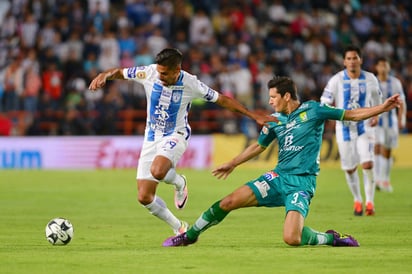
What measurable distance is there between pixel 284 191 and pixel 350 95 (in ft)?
16.3

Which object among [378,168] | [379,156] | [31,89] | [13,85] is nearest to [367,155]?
[379,156]

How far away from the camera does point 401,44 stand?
32031 millimetres

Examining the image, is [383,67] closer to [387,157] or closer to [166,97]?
[387,157]

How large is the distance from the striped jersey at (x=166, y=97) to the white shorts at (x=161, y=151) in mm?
81

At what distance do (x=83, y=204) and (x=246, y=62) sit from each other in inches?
521

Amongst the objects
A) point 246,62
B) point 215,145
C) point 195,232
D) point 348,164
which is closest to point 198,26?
point 246,62

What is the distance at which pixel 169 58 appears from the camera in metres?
11.3

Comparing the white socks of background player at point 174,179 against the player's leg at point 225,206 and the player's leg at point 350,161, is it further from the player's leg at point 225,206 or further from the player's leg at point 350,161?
the player's leg at point 350,161

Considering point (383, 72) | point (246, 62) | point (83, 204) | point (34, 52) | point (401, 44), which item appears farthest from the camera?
point (401, 44)

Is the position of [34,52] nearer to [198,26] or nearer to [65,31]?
[65,31]

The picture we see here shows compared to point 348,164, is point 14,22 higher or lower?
higher

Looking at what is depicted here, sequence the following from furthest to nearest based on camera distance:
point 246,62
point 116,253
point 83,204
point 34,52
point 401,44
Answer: point 401,44 < point 246,62 < point 34,52 < point 83,204 < point 116,253

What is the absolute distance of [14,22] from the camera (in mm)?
29078

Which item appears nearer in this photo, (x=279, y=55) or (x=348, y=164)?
(x=348, y=164)
